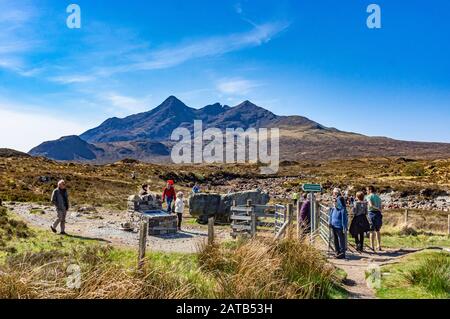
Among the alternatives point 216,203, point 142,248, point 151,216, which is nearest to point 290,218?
point 142,248

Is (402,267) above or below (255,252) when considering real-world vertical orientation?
below

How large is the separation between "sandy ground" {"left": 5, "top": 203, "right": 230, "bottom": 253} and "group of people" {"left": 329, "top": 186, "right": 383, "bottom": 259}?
154 inches

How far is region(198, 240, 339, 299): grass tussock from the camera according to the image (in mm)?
7543

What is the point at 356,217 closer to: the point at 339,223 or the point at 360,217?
the point at 360,217

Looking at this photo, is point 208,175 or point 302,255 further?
point 208,175

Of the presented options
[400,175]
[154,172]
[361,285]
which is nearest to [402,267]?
[361,285]

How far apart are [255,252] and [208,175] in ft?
237

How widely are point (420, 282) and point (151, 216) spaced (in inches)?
419

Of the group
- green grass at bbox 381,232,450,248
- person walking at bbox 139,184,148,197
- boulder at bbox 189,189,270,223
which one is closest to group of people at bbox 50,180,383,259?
green grass at bbox 381,232,450,248

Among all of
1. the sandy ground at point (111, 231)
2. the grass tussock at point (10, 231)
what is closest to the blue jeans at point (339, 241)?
the sandy ground at point (111, 231)

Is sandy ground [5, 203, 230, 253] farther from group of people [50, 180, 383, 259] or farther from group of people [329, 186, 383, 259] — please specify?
group of people [329, 186, 383, 259]

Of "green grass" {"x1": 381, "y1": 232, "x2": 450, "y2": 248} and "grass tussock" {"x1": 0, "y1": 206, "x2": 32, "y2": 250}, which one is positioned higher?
"grass tussock" {"x1": 0, "y1": 206, "x2": 32, "y2": 250}
